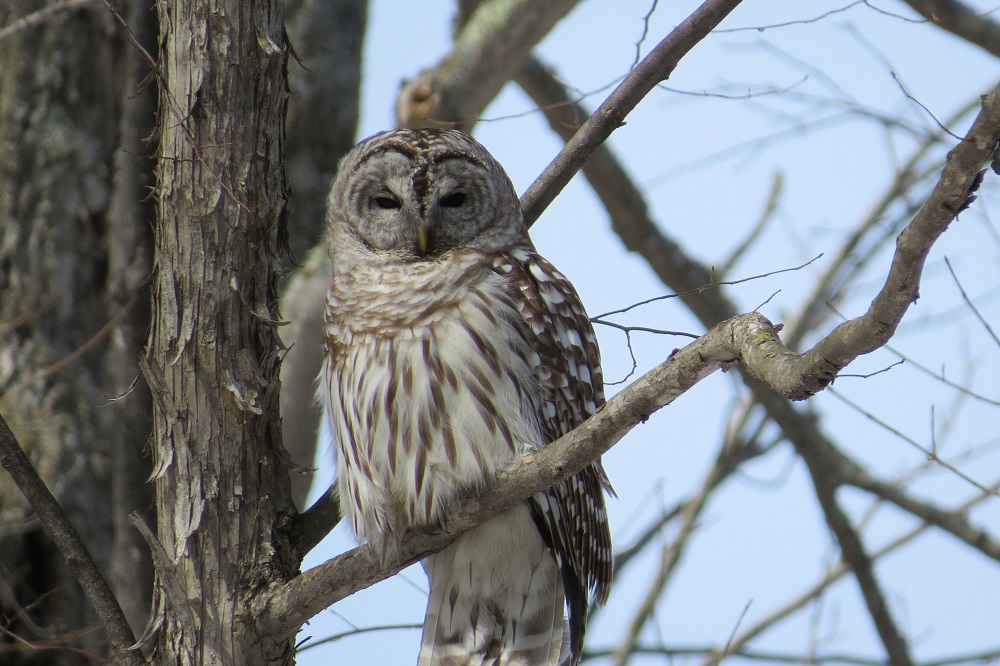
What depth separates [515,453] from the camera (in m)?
3.27

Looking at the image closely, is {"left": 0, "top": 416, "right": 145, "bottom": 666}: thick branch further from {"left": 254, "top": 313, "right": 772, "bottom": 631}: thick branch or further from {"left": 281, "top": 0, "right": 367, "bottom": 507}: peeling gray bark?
{"left": 281, "top": 0, "right": 367, "bottom": 507}: peeling gray bark

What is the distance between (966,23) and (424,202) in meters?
2.73

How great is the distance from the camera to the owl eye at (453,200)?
3881 millimetres

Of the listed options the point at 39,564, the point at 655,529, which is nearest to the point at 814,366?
the point at 39,564

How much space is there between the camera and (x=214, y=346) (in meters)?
3.15

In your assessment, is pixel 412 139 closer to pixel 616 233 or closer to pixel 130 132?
pixel 130 132

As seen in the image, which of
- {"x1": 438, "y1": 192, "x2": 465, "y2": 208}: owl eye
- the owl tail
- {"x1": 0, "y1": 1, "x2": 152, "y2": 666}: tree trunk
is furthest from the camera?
{"x1": 0, "y1": 1, "x2": 152, "y2": 666}: tree trunk

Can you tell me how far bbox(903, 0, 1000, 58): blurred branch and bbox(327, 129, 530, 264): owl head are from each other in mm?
2248

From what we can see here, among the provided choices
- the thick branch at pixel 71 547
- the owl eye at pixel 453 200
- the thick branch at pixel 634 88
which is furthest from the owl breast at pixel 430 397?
the thick branch at pixel 71 547

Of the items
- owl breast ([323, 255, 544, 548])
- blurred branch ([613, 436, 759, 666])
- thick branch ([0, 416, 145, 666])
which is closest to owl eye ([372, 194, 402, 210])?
owl breast ([323, 255, 544, 548])

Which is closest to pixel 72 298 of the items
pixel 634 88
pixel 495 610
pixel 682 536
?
pixel 495 610

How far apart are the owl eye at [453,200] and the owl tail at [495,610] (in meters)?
1.19

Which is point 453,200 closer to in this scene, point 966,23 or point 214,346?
point 214,346

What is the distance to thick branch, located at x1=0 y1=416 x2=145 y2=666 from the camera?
9.64 feet
